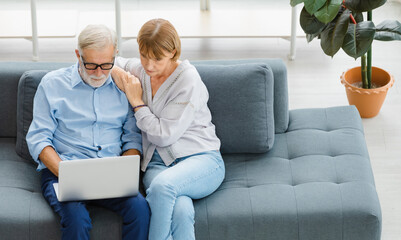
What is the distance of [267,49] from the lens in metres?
4.95

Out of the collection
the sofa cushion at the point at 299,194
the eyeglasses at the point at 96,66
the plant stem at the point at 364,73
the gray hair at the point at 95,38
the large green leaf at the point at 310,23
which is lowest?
the sofa cushion at the point at 299,194

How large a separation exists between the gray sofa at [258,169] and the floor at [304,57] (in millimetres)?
546

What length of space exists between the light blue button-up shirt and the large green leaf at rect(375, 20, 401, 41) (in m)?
1.57

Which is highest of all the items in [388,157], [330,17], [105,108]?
[330,17]

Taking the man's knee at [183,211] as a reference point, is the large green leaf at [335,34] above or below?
above

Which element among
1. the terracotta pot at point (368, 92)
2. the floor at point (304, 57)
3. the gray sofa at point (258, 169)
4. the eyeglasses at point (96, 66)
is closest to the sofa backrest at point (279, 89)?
the gray sofa at point (258, 169)

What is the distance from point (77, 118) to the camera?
2.98m

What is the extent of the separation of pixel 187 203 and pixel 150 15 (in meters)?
2.51

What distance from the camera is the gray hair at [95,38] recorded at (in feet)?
9.23

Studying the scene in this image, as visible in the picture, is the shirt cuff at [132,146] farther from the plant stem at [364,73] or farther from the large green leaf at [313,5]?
the plant stem at [364,73]

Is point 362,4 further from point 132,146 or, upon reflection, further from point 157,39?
point 132,146

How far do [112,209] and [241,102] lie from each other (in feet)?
2.56

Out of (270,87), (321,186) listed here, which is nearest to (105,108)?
(270,87)

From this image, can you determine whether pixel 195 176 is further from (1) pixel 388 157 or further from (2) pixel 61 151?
(1) pixel 388 157
